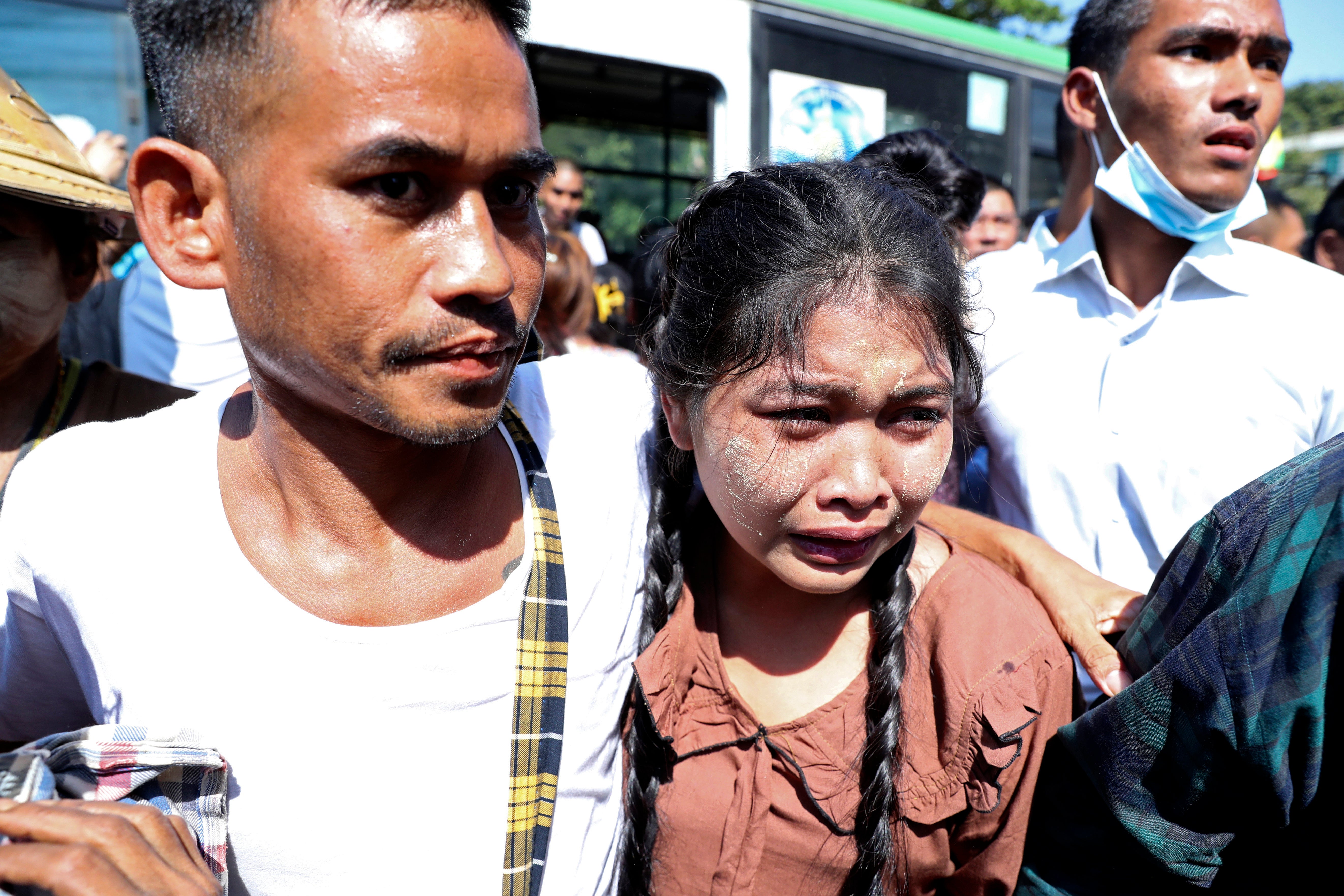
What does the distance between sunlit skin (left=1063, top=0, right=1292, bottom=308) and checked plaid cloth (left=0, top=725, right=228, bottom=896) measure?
85.1 inches

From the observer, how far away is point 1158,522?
1.99 metres

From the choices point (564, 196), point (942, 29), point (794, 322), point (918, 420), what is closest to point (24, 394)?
point (794, 322)

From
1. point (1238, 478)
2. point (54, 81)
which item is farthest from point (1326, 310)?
point (54, 81)

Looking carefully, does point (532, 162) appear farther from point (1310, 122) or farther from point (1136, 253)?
point (1310, 122)

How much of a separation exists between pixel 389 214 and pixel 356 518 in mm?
471

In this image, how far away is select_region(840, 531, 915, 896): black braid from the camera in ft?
4.75

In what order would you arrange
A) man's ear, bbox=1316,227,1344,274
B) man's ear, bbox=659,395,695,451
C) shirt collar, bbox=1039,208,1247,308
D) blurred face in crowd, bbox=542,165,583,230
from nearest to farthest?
1. man's ear, bbox=659,395,695,451
2. shirt collar, bbox=1039,208,1247,308
3. man's ear, bbox=1316,227,1344,274
4. blurred face in crowd, bbox=542,165,583,230

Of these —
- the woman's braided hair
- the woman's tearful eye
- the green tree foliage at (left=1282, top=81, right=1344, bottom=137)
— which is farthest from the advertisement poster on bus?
the green tree foliage at (left=1282, top=81, right=1344, bottom=137)

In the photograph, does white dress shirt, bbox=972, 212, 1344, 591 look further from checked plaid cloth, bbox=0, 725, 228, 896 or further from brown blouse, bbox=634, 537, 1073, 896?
checked plaid cloth, bbox=0, 725, 228, 896

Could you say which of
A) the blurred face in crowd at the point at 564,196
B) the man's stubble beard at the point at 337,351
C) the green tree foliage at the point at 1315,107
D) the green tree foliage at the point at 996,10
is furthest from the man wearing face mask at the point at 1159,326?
the green tree foliage at the point at 1315,107

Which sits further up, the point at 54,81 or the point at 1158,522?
the point at 54,81

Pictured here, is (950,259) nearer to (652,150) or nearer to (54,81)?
(54,81)

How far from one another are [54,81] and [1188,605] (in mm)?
4485

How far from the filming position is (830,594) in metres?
1.67
